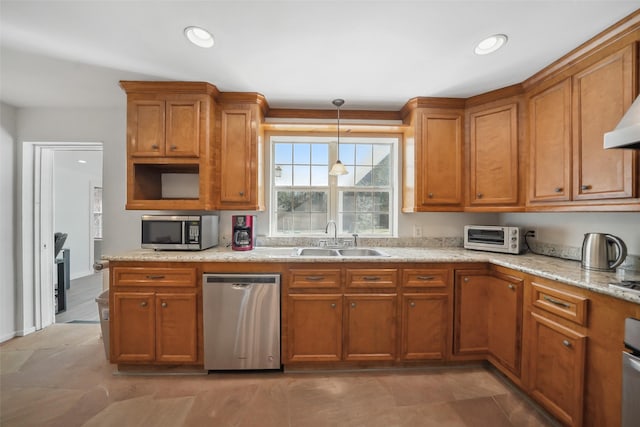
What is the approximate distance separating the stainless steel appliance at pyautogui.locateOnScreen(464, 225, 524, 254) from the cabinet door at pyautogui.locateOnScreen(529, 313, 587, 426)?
27.8 inches

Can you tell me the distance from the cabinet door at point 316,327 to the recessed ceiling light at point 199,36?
1983mm

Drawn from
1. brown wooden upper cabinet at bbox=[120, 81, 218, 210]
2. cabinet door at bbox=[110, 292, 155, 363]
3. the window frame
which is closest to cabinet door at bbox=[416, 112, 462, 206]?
the window frame

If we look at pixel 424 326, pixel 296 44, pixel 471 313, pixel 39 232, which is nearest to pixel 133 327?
pixel 39 232

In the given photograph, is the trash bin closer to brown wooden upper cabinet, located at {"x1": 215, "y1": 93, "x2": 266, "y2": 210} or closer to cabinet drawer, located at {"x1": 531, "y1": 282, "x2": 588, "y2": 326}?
brown wooden upper cabinet, located at {"x1": 215, "y1": 93, "x2": 266, "y2": 210}

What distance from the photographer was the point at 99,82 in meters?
2.28

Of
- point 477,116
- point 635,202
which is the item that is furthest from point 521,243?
point 477,116

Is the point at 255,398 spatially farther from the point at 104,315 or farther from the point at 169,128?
the point at 169,128

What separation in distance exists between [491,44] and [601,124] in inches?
34.3

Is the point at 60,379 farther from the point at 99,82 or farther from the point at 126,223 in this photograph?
the point at 99,82

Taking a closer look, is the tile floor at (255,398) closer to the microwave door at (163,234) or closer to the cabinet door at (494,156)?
the microwave door at (163,234)

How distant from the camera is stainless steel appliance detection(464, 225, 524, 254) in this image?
2246 millimetres

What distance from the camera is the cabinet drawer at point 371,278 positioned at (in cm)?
212

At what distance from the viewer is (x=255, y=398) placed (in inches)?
73.4

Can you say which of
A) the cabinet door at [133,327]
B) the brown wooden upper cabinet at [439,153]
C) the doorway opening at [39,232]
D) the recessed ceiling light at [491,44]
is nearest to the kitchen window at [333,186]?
the brown wooden upper cabinet at [439,153]
